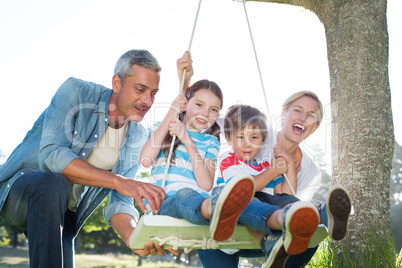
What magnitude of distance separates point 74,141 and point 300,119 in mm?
1576

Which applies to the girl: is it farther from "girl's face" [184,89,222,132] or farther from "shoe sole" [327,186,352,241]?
"shoe sole" [327,186,352,241]

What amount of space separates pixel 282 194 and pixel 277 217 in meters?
0.72

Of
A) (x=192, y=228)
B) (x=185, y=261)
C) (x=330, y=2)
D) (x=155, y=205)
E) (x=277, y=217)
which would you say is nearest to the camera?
(x=277, y=217)

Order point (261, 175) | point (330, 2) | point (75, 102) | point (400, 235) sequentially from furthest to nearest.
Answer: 1. point (400, 235)
2. point (330, 2)
3. point (75, 102)
4. point (261, 175)

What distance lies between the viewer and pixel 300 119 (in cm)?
282

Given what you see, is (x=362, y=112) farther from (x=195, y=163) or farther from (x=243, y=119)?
(x=195, y=163)

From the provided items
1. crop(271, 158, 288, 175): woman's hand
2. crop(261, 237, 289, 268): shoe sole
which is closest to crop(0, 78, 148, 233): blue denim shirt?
crop(271, 158, 288, 175): woman's hand

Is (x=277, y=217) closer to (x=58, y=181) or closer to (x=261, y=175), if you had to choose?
(x=261, y=175)

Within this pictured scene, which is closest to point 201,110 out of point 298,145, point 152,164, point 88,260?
point 152,164

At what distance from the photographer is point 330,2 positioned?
334cm

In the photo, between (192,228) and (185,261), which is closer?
(192,228)

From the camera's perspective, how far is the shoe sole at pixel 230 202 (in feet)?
5.68

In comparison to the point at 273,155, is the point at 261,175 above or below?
below

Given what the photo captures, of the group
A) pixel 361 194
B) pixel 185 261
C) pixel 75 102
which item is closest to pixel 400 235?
pixel 185 261
